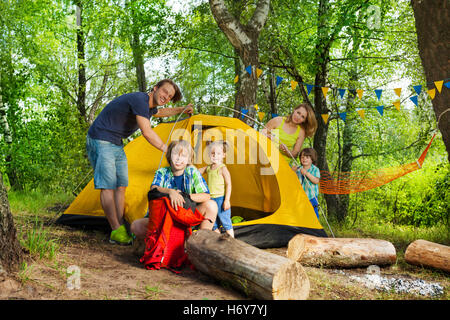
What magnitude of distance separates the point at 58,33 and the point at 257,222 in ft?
33.2

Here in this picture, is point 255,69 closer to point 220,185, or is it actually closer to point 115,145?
point 220,185

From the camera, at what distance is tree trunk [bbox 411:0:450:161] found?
4.02 meters

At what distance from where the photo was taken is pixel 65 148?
27.4 feet

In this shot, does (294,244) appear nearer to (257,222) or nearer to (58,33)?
(257,222)

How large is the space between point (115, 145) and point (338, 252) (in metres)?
2.30

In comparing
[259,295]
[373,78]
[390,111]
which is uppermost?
[373,78]

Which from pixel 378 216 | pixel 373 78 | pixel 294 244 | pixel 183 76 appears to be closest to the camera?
pixel 294 244

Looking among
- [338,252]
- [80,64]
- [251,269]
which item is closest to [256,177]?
[338,252]

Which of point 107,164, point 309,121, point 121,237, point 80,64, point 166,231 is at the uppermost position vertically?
point 80,64

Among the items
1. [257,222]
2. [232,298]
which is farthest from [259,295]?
[257,222]

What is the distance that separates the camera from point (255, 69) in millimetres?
5523

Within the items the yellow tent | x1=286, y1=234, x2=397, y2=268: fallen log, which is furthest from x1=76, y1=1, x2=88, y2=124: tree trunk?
x1=286, y1=234, x2=397, y2=268: fallen log

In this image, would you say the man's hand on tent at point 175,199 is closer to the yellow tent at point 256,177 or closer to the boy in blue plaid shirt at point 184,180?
the boy in blue plaid shirt at point 184,180
